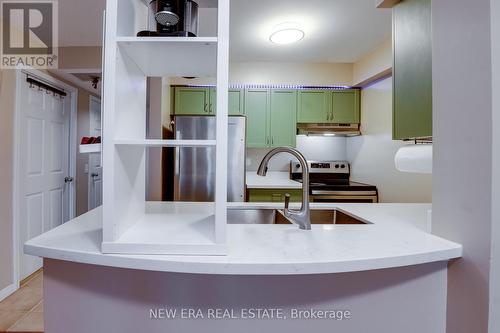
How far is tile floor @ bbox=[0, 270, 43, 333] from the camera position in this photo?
1.91 metres

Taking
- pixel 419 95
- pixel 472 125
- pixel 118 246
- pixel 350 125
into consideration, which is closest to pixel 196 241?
pixel 118 246

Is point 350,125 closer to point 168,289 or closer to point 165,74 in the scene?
point 165,74

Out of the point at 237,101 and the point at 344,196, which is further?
the point at 237,101

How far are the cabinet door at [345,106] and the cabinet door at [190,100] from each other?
1.66 metres

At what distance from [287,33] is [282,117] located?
1173mm

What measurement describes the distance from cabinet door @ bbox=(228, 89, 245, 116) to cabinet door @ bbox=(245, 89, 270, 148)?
5 centimetres

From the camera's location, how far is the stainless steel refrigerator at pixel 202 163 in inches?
121

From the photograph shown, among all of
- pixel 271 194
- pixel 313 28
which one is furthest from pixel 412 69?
pixel 271 194

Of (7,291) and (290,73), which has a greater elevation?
(290,73)

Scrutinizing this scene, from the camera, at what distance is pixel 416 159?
4.17 feet

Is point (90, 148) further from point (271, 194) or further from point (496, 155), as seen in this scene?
point (271, 194)

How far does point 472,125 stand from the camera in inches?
32.9

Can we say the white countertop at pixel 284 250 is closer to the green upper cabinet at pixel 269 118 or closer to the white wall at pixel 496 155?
the white wall at pixel 496 155

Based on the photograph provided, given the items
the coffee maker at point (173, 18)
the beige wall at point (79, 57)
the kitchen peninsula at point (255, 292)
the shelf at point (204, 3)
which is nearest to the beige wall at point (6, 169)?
the beige wall at point (79, 57)
